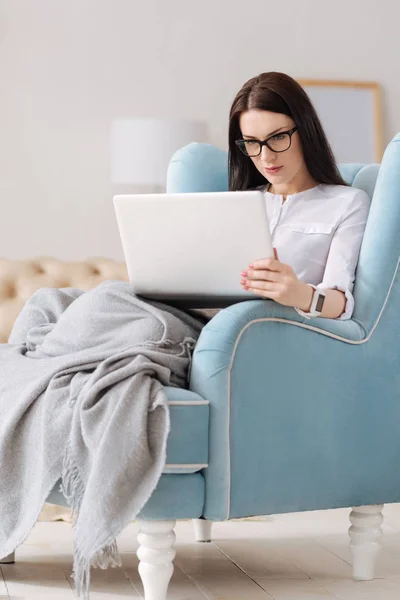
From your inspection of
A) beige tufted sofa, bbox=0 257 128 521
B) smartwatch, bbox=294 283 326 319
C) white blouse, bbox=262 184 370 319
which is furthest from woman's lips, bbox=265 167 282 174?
beige tufted sofa, bbox=0 257 128 521

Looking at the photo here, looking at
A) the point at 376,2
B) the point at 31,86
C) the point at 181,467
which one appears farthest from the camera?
the point at 376,2

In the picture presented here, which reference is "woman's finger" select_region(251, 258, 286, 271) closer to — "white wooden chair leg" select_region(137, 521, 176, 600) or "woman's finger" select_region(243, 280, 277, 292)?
"woman's finger" select_region(243, 280, 277, 292)

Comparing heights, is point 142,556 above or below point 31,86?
below

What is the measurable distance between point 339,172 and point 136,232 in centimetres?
65

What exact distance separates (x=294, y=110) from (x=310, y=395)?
666mm

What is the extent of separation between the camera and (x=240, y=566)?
2.29 m

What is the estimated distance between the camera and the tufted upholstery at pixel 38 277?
10.5ft

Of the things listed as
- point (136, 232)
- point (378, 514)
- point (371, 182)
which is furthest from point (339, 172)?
point (378, 514)

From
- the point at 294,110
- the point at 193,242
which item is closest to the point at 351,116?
the point at 294,110

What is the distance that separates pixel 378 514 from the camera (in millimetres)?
2125

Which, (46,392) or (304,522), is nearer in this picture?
(46,392)

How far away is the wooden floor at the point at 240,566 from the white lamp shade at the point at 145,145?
1555mm

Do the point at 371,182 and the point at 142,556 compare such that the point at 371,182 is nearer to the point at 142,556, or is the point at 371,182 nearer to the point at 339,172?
the point at 339,172

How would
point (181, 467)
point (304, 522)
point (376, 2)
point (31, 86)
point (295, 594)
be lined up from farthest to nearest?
point (376, 2), point (31, 86), point (304, 522), point (295, 594), point (181, 467)
